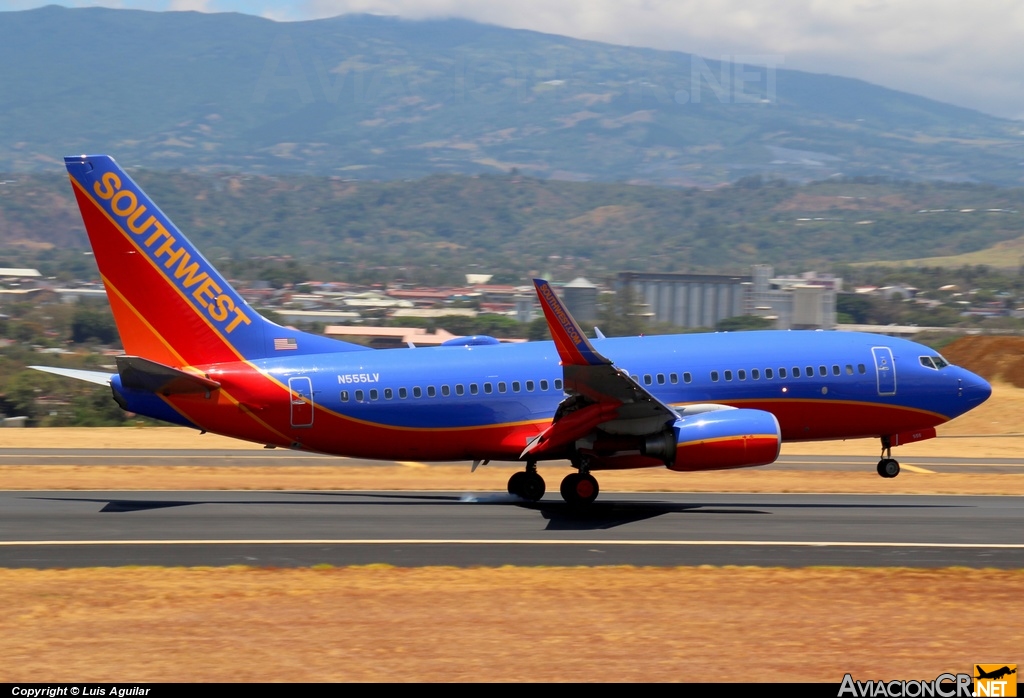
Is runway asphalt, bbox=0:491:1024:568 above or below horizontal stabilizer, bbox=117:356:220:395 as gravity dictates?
below

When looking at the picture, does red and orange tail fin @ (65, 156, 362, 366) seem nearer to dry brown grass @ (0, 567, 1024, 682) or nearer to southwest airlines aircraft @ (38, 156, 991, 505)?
southwest airlines aircraft @ (38, 156, 991, 505)

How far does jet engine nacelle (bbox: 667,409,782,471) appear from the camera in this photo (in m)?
27.4

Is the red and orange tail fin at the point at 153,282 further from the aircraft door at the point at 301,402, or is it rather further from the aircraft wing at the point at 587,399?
the aircraft wing at the point at 587,399

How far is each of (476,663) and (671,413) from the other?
1373 cm

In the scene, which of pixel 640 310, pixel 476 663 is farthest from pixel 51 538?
pixel 640 310

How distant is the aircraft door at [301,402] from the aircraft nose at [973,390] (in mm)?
17004

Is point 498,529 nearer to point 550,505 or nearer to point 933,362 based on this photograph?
point 550,505

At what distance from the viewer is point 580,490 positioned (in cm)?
2872

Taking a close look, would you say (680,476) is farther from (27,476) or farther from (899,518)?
(27,476)

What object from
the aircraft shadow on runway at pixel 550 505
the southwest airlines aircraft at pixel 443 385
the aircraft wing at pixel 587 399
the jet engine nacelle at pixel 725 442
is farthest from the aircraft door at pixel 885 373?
the aircraft wing at pixel 587 399

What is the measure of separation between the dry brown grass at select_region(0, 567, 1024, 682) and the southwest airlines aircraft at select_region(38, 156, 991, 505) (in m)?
7.31

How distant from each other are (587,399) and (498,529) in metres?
4.13

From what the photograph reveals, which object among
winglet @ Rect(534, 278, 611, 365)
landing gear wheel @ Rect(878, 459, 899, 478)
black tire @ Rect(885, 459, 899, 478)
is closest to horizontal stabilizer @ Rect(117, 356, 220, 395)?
winglet @ Rect(534, 278, 611, 365)

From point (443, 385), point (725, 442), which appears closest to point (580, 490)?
point (725, 442)
